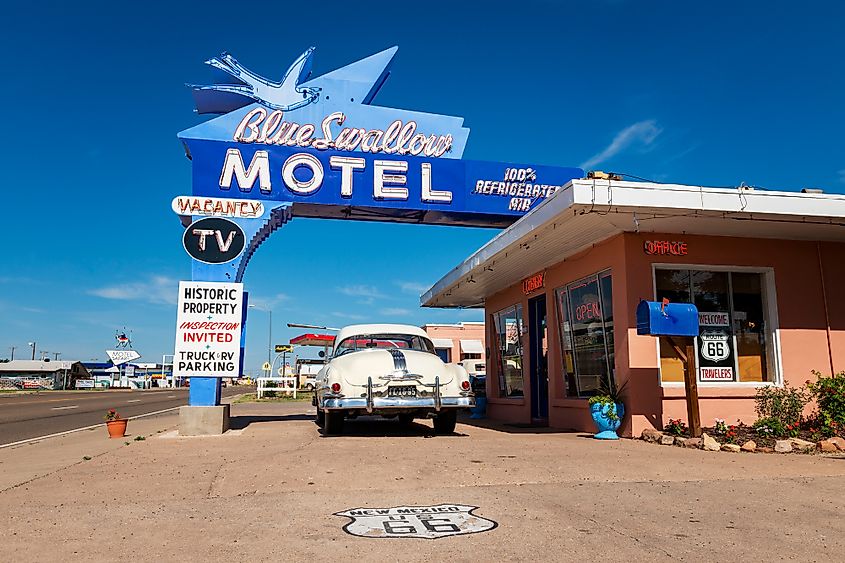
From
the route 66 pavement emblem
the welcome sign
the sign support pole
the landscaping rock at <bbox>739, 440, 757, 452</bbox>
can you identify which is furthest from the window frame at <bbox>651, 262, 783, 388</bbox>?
the route 66 pavement emblem

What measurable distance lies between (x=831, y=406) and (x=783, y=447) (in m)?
1.88

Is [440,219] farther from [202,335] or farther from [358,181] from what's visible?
[202,335]

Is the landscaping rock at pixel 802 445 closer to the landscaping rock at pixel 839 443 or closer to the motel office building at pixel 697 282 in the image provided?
the landscaping rock at pixel 839 443

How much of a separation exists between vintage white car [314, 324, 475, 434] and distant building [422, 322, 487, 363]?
111ft

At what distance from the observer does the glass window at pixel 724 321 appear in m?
11.0

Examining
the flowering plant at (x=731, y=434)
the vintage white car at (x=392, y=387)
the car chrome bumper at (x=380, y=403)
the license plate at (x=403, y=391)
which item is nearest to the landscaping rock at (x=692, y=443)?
the flowering plant at (x=731, y=434)

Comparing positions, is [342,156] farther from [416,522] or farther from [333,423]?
[416,522]

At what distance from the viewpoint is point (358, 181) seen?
46.0 ft

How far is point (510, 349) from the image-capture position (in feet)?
56.2

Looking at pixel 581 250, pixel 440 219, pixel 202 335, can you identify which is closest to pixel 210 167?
pixel 202 335

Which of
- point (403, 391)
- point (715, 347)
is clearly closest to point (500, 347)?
point (715, 347)

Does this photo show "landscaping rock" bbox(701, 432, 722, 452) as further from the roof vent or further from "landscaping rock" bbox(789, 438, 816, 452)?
the roof vent

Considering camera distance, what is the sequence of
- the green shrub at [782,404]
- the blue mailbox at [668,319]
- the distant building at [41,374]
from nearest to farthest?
the blue mailbox at [668,319], the green shrub at [782,404], the distant building at [41,374]

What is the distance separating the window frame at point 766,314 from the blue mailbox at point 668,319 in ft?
4.20
